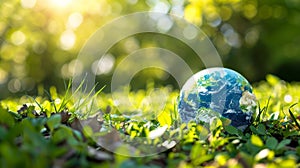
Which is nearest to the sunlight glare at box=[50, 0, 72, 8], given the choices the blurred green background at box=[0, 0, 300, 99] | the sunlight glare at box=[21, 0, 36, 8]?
the blurred green background at box=[0, 0, 300, 99]

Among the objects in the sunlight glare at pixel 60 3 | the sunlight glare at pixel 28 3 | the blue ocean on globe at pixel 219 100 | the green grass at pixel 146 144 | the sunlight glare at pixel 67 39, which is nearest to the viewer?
the green grass at pixel 146 144

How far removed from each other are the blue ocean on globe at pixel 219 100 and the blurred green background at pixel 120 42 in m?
9.91

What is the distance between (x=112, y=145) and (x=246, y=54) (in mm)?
12294

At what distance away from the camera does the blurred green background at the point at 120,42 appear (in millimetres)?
12586

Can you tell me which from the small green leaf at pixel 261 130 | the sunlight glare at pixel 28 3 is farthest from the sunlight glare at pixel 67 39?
the small green leaf at pixel 261 130

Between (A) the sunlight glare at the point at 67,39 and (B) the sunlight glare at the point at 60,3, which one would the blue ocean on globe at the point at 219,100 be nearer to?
(B) the sunlight glare at the point at 60,3

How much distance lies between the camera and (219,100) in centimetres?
254

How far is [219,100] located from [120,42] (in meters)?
11.9

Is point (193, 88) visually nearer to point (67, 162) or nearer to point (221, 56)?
point (67, 162)

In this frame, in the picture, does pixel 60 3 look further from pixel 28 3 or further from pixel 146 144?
pixel 146 144

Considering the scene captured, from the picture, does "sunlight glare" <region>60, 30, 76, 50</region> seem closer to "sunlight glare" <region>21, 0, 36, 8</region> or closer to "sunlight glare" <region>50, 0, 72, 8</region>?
"sunlight glare" <region>50, 0, 72, 8</region>

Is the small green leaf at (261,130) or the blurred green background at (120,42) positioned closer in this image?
the small green leaf at (261,130)

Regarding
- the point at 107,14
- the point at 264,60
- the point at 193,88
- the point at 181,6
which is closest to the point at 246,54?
the point at 264,60

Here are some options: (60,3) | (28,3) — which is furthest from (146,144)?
(60,3)
